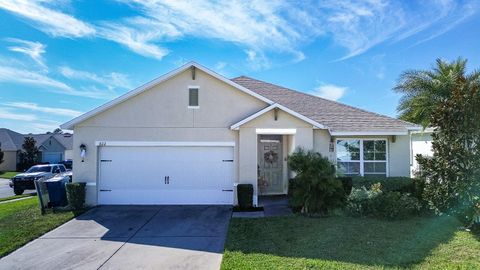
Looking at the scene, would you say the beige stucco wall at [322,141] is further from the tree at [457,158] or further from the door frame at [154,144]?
the tree at [457,158]

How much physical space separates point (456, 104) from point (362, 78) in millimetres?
11980

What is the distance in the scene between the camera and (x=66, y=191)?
13.0 metres


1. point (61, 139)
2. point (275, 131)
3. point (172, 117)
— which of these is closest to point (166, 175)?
point (172, 117)

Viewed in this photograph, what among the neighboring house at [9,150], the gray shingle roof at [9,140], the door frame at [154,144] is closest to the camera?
the door frame at [154,144]

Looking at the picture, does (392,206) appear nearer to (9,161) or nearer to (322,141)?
(322,141)

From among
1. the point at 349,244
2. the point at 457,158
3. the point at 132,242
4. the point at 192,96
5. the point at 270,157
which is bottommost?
the point at 132,242

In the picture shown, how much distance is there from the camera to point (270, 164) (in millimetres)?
15727

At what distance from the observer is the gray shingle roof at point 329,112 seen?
14.3 metres

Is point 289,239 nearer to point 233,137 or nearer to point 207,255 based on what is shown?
point 207,255

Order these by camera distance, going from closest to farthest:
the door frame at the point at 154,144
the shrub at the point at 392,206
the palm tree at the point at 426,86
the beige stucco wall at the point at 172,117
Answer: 1. the shrub at the point at 392,206
2. the door frame at the point at 154,144
3. the beige stucco wall at the point at 172,117
4. the palm tree at the point at 426,86

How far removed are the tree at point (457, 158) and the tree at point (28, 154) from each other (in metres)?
46.9

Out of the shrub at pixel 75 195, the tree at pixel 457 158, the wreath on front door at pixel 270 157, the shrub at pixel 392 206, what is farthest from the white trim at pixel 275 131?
the shrub at pixel 75 195

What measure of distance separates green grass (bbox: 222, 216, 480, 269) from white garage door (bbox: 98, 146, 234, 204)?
316 cm

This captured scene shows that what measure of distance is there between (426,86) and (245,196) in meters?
12.4
